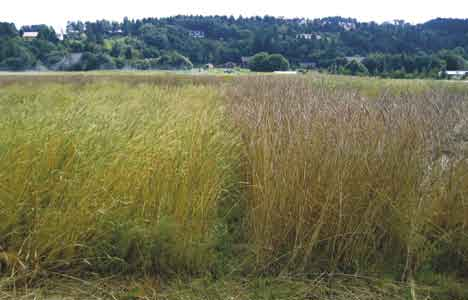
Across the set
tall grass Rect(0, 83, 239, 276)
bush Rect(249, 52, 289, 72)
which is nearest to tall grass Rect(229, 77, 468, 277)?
tall grass Rect(0, 83, 239, 276)

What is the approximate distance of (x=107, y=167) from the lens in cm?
279

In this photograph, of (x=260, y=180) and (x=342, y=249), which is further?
(x=260, y=180)

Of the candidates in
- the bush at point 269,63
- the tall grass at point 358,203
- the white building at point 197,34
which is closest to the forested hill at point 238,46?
the white building at point 197,34

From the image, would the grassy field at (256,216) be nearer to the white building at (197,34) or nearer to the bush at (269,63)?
the bush at (269,63)

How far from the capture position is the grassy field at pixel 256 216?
8.13ft

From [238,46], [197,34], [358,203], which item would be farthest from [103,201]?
[197,34]

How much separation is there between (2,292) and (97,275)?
1.73 feet

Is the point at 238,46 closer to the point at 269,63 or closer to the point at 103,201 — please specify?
the point at 269,63

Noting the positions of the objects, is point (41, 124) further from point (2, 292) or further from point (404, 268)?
point (404, 268)

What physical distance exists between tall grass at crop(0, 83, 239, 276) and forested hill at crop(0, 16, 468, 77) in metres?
29.6

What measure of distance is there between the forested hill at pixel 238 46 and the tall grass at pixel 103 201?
29631 mm

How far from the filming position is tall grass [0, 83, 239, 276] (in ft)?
8.23

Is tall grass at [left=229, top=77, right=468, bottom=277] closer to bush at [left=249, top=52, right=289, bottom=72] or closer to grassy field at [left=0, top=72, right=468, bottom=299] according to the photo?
grassy field at [left=0, top=72, right=468, bottom=299]

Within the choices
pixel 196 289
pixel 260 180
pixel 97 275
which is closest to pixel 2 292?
pixel 97 275
